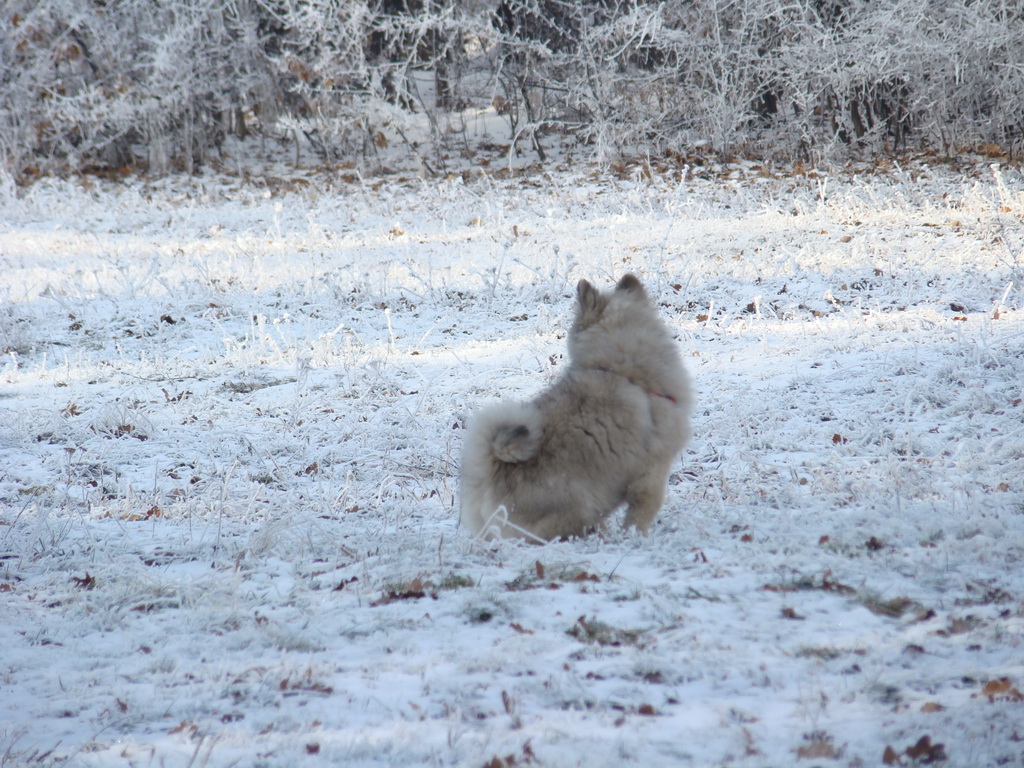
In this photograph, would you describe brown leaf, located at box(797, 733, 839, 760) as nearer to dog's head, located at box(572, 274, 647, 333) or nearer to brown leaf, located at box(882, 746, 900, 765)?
brown leaf, located at box(882, 746, 900, 765)

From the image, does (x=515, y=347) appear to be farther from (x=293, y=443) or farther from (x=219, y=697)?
(x=219, y=697)

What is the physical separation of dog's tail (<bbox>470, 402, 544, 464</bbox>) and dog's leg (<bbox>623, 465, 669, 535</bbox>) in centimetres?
62

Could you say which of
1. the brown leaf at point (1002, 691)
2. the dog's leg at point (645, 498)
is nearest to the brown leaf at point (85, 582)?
the dog's leg at point (645, 498)

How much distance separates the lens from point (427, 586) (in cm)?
367

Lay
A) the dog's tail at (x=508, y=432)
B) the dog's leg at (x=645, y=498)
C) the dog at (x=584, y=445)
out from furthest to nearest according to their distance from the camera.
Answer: the dog's leg at (x=645, y=498)
the dog at (x=584, y=445)
the dog's tail at (x=508, y=432)

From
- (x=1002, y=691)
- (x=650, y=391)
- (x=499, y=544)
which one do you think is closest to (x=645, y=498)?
(x=650, y=391)

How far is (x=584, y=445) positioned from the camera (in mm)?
4289

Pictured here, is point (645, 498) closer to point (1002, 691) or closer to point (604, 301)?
point (604, 301)

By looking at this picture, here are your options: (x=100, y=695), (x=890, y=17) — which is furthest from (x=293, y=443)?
(x=890, y=17)

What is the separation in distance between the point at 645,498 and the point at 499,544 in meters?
0.85

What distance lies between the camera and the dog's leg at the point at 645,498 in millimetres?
4438

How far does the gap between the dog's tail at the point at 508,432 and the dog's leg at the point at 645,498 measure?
0.62 m

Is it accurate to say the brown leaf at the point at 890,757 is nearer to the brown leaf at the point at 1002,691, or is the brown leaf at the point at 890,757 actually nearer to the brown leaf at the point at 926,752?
the brown leaf at the point at 926,752

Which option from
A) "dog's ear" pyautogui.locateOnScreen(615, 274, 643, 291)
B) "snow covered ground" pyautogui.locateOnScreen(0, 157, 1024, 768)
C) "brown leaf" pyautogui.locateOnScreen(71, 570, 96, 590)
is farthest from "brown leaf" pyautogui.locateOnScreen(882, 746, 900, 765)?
"brown leaf" pyautogui.locateOnScreen(71, 570, 96, 590)
